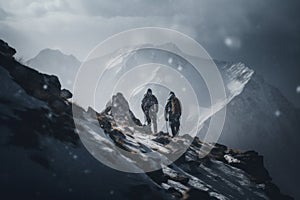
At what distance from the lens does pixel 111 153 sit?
20.6 m

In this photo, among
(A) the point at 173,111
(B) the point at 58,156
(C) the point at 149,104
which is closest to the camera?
(B) the point at 58,156

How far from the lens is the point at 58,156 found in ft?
55.1

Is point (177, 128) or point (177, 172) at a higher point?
point (177, 128)

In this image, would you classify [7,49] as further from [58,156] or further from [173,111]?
[173,111]

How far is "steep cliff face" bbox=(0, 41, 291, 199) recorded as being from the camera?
47.3 ft

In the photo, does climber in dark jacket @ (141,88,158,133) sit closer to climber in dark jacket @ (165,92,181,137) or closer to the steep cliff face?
climber in dark jacket @ (165,92,181,137)

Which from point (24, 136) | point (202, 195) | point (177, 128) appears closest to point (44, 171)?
point (24, 136)

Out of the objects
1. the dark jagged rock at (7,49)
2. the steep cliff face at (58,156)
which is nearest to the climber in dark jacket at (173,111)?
the steep cliff face at (58,156)

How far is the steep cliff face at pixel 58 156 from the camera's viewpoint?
568 inches

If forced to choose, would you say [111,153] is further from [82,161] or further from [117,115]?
[117,115]

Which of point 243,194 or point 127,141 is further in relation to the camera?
point 243,194

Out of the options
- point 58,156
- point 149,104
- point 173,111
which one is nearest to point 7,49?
point 58,156

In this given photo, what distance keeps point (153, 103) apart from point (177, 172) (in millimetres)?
15466

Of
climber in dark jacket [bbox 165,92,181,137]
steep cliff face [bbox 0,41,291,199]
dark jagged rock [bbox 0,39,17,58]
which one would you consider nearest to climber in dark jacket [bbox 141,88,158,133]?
climber in dark jacket [bbox 165,92,181,137]
